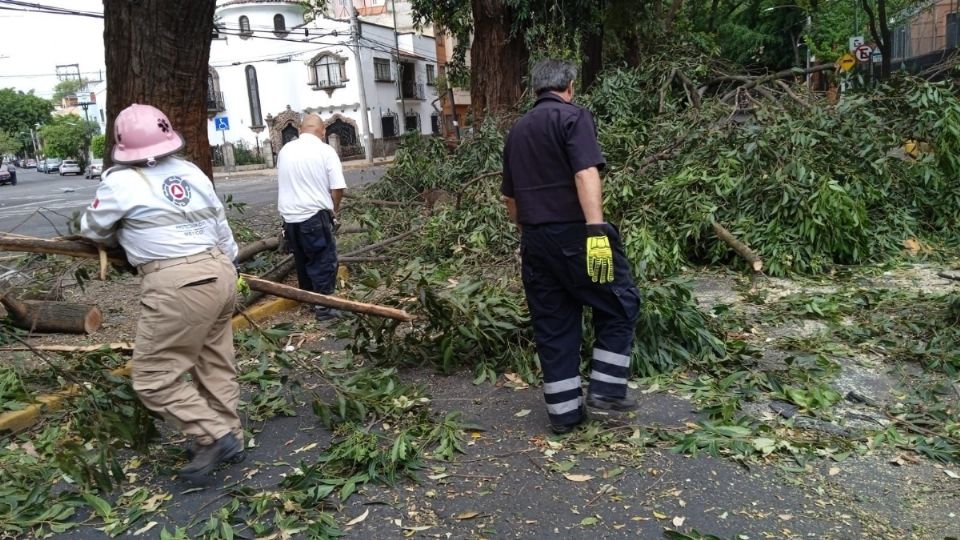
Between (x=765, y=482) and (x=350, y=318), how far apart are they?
307 centimetres

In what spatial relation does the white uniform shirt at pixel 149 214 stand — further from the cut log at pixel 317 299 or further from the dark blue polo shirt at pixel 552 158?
the dark blue polo shirt at pixel 552 158

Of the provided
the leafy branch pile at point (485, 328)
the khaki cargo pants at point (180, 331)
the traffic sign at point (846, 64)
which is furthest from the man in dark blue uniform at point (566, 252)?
the traffic sign at point (846, 64)

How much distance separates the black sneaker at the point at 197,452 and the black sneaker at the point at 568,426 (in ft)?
4.89

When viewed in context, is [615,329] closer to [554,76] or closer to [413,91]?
[554,76]

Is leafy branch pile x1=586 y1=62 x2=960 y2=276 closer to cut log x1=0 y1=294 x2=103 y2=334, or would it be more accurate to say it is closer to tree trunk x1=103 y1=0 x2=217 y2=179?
tree trunk x1=103 y1=0 x2=217 y2=179

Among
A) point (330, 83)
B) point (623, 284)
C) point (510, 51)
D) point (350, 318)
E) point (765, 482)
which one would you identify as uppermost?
point (330, 83)

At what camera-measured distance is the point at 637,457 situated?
3.37 meters

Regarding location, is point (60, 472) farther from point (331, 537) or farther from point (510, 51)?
point (510, 51)

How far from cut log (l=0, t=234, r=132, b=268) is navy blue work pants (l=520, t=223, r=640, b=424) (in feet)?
6.24

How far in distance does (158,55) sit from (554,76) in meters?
3.15

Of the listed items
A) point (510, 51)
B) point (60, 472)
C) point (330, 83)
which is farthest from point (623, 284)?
point (330, 83)

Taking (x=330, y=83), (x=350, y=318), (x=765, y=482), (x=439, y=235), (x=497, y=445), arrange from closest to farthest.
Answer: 1. (x=765, y=482)
2. (x=497, y=445)
3. (x=350, y=318)
4. (x=439, y=235)
5. (x=330, y=83)

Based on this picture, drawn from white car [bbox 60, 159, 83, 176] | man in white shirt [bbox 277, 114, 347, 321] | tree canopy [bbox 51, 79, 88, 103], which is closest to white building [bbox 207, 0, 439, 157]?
white car [bbox 60, 159, 83, 176]

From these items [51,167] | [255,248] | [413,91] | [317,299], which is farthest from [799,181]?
[51,167]
